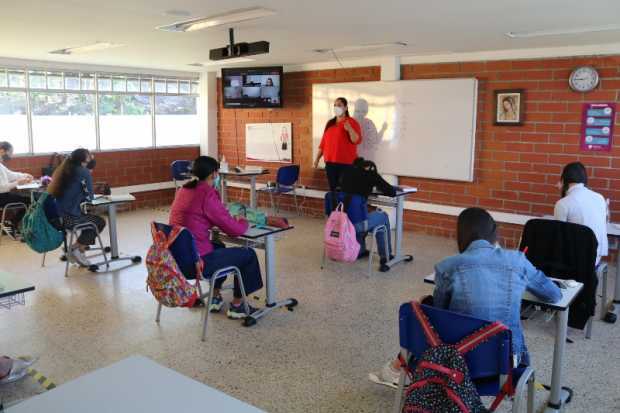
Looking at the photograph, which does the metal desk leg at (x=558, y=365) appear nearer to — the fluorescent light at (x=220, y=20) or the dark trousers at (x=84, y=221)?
the fluorescent light at (x=220, y=20)

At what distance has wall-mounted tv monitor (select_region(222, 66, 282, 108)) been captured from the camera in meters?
8.25

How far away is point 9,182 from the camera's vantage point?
22.2ft

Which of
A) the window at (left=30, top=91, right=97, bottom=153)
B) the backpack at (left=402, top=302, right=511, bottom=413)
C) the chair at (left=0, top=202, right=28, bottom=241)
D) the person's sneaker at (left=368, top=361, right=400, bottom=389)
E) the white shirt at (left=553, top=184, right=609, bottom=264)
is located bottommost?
the person's sneaker at (left=368, top=361, right=400, bottom=389)

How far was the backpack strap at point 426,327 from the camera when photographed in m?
2.16

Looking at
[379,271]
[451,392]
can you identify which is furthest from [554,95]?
[451,392]

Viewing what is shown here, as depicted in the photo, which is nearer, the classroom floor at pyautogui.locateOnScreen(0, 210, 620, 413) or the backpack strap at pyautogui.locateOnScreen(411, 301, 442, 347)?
the backpack strap at pyautogui.locateOnScreen(411, 301, 442, 347)

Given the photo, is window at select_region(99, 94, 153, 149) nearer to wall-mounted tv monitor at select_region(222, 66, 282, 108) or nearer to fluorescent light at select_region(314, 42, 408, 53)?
wall-mounted tv monitor at select_region(222, 66, 282, 108)

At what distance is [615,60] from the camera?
5.59 meters

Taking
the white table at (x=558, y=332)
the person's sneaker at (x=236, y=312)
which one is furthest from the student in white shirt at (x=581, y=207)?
the person's sneaker at (x=236, y=312)

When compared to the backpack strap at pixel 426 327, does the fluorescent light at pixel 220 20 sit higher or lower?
higher

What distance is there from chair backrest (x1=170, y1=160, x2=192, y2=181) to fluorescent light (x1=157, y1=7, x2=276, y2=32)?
13.8 ft

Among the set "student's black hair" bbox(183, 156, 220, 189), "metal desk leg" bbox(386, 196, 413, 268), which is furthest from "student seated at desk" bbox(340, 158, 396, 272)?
"student's black hair" bbox(183, 156, 220, 189)

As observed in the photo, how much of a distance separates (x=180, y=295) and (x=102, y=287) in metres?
1.80

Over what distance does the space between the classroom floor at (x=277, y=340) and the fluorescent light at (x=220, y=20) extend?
232 cm
